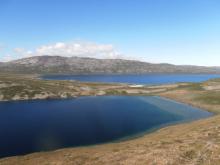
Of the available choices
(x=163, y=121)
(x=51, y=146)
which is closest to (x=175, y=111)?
(x=163, y=121)

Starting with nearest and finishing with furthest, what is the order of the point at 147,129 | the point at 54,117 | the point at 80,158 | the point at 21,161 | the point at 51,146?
the point at 80,158
the point at 21,161
the point at 51,146
the point at 147,129
the point at 54,117

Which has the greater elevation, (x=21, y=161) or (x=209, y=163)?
(x=209, y=163)

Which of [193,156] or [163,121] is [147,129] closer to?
[163,121]

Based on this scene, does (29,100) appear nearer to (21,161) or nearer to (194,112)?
(194,112)

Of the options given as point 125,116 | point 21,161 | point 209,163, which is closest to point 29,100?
point 125,116

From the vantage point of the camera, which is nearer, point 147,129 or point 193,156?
point 193,156

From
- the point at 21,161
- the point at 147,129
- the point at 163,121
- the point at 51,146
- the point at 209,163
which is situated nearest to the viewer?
the point at 209,163
